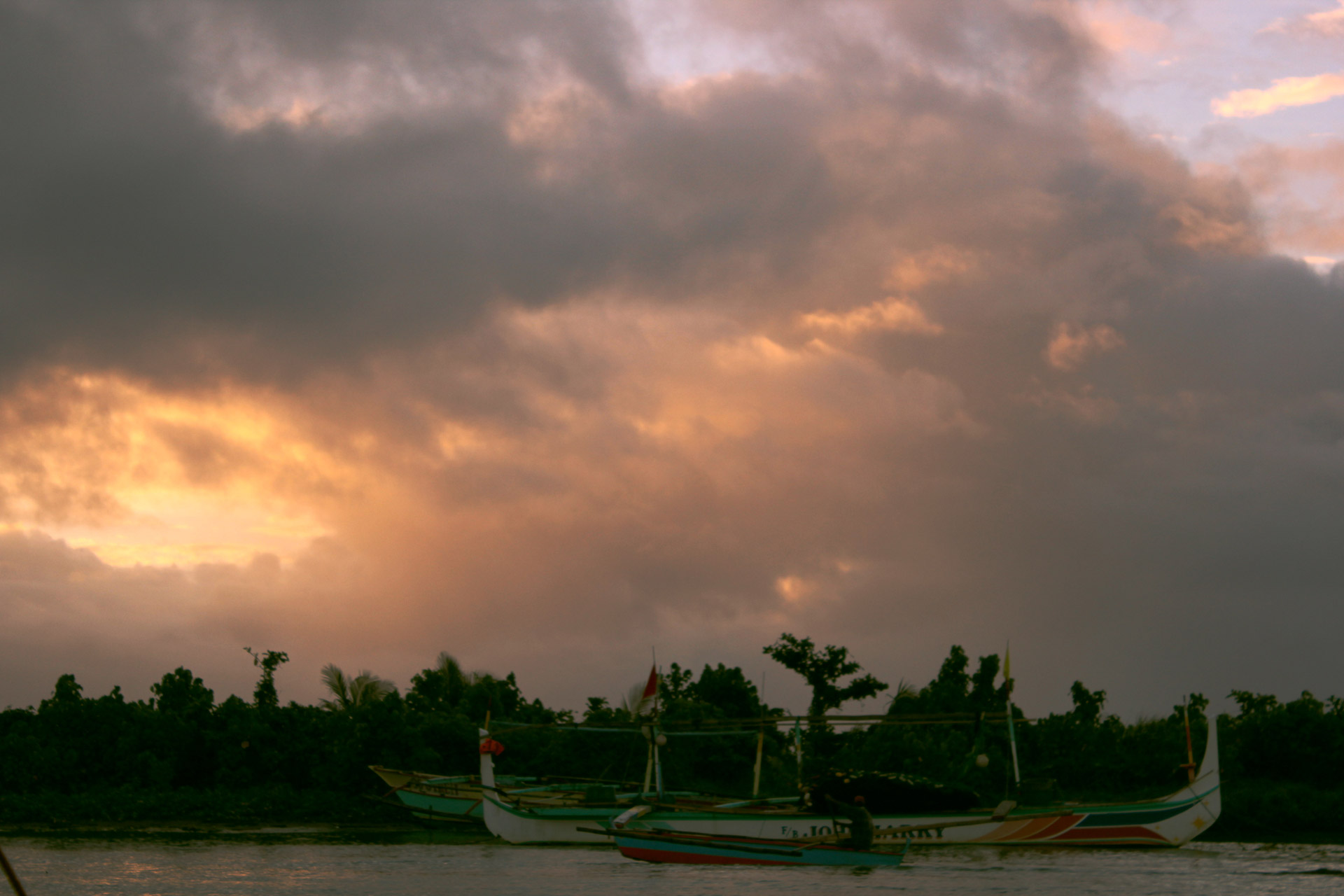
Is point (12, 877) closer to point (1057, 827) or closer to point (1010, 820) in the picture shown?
point (1010, 820)

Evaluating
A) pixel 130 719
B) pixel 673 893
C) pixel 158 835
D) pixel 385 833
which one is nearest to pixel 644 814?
pixel 673 893

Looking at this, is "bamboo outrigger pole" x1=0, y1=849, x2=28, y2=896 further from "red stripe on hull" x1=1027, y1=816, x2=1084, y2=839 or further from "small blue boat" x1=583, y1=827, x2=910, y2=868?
"red stripe on hull" x1=1027, y1=816, x2=1084, y2=839

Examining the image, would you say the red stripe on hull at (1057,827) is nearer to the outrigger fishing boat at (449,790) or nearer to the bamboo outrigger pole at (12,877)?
the outrigger fishing boat at (449,790)

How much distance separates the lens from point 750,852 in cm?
2711

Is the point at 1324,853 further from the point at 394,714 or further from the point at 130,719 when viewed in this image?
the point at 130,719

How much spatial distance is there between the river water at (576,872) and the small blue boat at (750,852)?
0.37 m

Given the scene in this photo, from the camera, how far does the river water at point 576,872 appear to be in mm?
23531

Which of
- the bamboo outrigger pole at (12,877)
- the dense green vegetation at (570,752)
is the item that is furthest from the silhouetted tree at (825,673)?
the bamboo outrigger pole at (12,877)

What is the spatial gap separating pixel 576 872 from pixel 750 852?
406cm

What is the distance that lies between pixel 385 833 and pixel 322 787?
596 centimetres

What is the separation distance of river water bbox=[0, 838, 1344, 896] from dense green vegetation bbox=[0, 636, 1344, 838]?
6.99 m

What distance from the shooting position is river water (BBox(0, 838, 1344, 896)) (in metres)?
23.5

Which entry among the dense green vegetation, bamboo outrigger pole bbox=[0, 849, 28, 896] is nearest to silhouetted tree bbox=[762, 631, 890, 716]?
the dense green vegetation

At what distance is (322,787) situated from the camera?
43.7 metres
